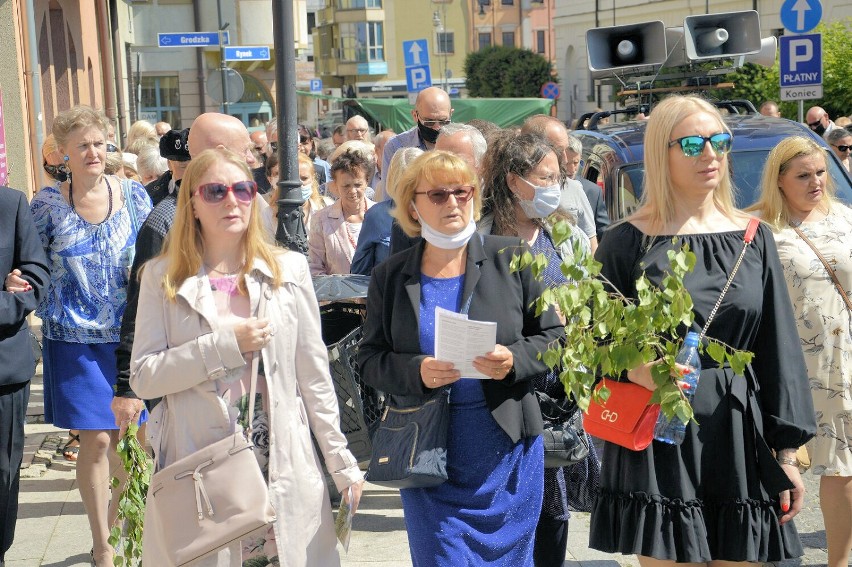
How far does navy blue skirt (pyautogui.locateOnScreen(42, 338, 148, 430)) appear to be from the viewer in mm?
5930

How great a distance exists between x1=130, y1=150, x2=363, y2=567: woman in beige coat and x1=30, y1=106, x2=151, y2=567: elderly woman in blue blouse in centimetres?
212

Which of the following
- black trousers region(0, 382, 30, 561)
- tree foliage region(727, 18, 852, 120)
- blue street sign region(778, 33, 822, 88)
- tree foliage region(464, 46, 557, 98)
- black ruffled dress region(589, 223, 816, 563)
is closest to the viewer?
black ruffled dress region(589, 223, 816, 563)

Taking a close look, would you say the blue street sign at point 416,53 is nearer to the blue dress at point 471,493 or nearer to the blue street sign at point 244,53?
the blue street sign at point 244,53

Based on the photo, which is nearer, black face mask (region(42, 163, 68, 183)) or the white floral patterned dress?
the white floral patterned dress

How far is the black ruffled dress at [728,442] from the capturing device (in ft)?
12.8

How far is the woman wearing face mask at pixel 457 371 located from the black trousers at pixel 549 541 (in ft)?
2.08

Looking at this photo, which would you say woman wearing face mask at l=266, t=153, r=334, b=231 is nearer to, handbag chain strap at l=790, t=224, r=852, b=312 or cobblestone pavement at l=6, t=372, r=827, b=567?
cobblestone pavement at l=6, t=372, r=827, b=567

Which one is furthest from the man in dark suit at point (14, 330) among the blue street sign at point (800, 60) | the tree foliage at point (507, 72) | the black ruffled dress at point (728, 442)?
the tree foliage at point (507, 72)

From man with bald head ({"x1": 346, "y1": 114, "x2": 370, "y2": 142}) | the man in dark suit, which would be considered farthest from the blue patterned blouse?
man with bald head ({"x1": 346, "y1": 114, "x2": 370, "y2": 142})

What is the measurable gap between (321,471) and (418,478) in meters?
0.33

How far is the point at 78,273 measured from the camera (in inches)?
234

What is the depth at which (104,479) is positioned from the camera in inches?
234

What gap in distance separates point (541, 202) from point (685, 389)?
1.30 meters

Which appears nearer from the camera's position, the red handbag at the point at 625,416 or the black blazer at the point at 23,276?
the red handbag at the point at 625,416
